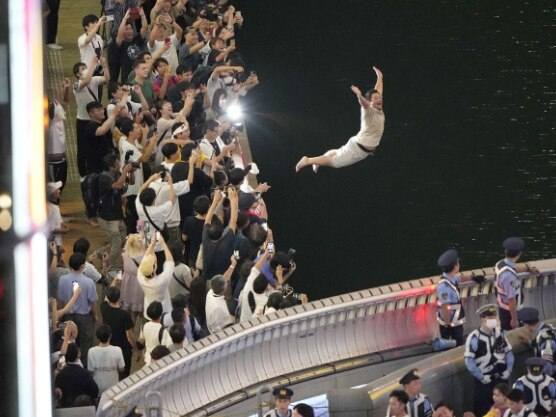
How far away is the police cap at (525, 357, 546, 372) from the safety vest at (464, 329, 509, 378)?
43cm

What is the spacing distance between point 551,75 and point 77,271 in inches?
664

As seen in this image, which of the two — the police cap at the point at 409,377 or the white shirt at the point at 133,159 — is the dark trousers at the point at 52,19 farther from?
the police cap at the point at 409,377

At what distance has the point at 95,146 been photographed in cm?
1401

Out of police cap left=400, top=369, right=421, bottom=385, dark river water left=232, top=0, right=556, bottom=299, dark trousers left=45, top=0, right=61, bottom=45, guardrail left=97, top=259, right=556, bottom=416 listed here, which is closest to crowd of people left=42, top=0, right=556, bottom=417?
police cap left=400, top=369, right=421, bottom=385

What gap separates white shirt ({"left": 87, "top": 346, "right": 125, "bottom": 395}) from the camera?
9.21 meters

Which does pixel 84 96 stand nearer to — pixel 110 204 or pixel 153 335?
pixel 110 204

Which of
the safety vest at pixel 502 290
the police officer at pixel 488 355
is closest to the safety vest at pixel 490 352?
the police officer at pixel 488 355

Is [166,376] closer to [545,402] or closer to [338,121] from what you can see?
[545,402]

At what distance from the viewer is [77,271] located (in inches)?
404

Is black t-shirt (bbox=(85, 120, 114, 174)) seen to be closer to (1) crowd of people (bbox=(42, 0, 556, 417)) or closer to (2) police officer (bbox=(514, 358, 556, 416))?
(1) crowd of people (bbox=(42, 0, 556, 417))

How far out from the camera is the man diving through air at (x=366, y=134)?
56.9 ft

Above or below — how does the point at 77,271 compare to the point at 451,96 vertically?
below

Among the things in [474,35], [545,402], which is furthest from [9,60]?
[474,35]

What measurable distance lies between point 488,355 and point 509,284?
5.17ft
